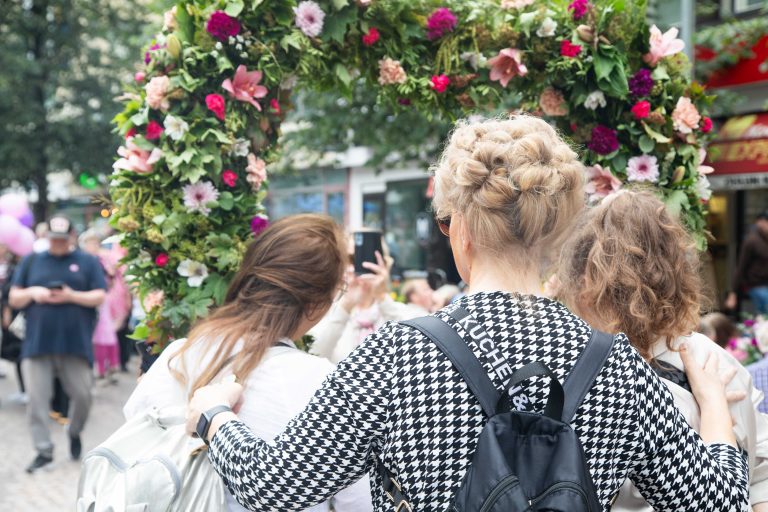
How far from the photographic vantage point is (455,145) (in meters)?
1.68

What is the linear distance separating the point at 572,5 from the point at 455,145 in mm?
1995

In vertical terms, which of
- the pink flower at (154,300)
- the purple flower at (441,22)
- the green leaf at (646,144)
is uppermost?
the purple flower at (441,22)

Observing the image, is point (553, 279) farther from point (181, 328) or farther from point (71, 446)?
point (71, 446)

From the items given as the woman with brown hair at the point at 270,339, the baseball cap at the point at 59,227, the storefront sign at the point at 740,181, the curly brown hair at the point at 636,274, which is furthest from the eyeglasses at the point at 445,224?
the storefront sign at the point at 740,181

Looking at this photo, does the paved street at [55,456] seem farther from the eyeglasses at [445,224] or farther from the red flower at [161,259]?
the eyeglasses at [445,224]

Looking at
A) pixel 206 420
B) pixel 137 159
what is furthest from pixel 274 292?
pixel 137 159

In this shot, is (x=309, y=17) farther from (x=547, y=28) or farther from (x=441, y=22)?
(x=547, y=28)

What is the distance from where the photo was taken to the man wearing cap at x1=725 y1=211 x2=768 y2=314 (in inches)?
336

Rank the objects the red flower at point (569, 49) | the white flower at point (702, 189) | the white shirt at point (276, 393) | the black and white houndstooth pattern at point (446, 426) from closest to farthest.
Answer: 1. the black and white houndstooth pattern at point (446, 426)
2. the white shirt at point (276, 393)
3. the red flower at point (569, 49)
4. the white flower at point (702, 189)

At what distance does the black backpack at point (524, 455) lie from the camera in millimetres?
1410

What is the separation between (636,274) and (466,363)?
2.59ft

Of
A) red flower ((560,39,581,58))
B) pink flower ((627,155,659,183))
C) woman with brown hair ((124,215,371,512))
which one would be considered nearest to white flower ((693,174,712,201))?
pink flower ((627,155,659,183))

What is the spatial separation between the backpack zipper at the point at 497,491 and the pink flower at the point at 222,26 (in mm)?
2292

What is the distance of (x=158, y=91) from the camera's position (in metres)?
3.12
